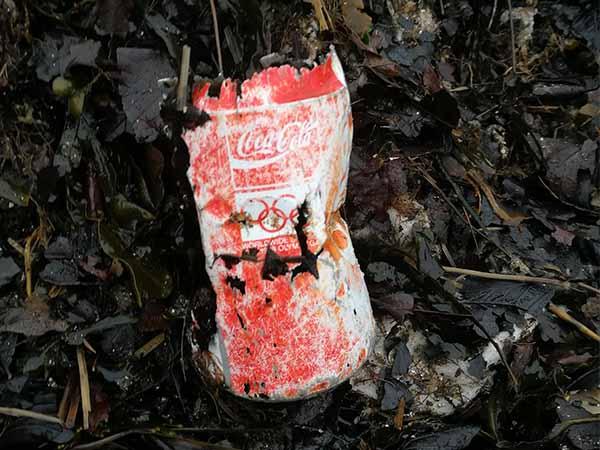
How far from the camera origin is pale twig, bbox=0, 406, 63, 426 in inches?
51.0

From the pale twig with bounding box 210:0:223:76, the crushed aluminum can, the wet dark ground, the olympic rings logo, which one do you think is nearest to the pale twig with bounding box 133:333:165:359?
the wet dark ground

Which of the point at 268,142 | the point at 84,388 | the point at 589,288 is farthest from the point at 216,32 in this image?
the point at 589,288

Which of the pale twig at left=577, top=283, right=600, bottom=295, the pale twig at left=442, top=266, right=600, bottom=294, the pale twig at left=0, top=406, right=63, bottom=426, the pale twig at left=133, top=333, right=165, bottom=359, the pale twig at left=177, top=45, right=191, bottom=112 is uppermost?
the pale twig at left=177, top=45, right=191, bottom=112

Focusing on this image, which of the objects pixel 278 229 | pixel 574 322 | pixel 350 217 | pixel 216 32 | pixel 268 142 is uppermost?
pixel 216 32

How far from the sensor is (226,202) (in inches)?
43.9

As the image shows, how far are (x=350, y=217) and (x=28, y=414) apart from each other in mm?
701

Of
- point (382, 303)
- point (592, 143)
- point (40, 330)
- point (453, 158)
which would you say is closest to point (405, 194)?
point (453, 158)

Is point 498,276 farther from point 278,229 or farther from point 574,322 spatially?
point 278,229

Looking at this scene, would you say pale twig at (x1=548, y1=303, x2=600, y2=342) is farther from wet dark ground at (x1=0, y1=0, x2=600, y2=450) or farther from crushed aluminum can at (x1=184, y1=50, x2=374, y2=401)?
crushed aluminum can at (x1=184, y1=50, x2=374, y2=401)

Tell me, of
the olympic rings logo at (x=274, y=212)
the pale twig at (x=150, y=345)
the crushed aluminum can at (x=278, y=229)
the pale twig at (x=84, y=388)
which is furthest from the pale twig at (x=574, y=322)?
the pale twig at (x=84, y=388)

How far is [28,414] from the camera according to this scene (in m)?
1.30

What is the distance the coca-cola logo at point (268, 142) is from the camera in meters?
1.08

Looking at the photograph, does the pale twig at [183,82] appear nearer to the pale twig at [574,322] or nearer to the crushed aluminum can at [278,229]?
the crushed aluminum can at [278,229]

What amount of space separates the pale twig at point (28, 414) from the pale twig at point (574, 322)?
100 centimetres
